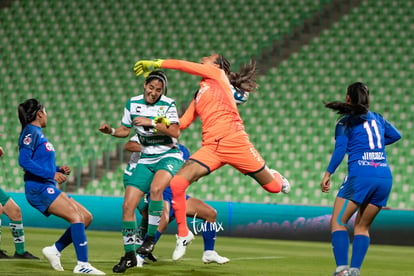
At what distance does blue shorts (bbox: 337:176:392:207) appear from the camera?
26.0ft

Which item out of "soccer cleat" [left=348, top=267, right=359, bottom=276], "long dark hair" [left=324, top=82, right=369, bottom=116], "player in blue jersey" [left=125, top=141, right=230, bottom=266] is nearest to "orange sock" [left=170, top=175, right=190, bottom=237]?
"player in blue jersey" [left=125, top=141, right=230, bottom=266]

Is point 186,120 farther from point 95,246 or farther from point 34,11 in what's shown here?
point 34,11

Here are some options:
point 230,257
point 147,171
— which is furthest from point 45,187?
point 230,257

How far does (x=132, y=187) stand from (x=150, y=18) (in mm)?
15819

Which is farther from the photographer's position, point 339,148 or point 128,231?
point 128,231

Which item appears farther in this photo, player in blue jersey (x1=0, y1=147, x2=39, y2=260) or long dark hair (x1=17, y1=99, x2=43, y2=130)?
player in blue jersey (x1=0, y1=147, x2=39, y2=260)

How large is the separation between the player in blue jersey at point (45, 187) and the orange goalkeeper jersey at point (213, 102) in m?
1.48

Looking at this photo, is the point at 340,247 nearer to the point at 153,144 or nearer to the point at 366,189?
the point at 366,189

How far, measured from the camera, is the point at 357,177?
7977mm

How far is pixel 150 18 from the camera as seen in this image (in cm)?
2416

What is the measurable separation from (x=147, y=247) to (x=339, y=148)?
2.53 meters

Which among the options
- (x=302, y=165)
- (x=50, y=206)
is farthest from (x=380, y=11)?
(x=50, y=206)

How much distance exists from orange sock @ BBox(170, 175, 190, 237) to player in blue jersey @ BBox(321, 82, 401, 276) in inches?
55.0

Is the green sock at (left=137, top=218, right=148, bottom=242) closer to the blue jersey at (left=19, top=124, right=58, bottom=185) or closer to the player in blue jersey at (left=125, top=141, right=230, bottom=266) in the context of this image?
the player in blue jersey at (left=125, top=141, right=230, bottom=266)
